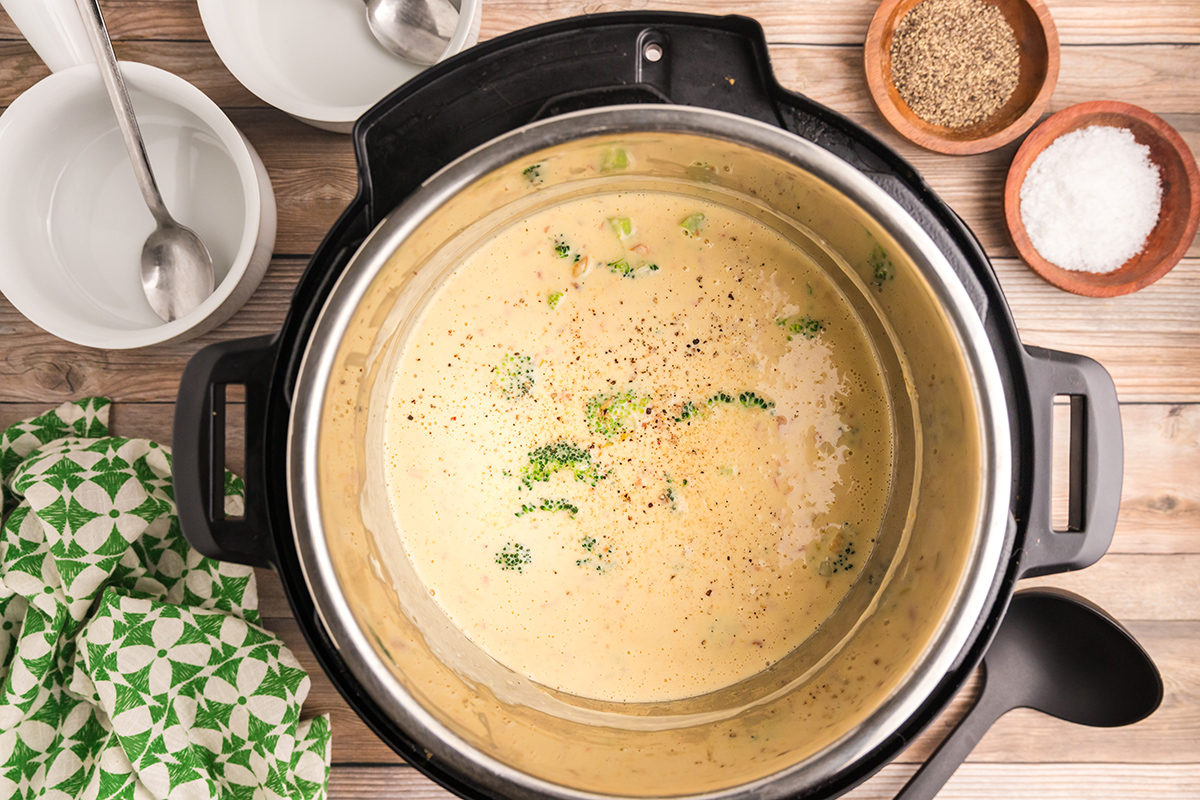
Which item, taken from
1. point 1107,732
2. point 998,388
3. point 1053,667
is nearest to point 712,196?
point 998,388

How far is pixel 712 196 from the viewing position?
0.82 meters

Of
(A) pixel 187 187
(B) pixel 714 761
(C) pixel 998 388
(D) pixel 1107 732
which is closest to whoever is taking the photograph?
(C) pixel 998 388

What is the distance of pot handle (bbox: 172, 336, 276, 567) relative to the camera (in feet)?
2.18

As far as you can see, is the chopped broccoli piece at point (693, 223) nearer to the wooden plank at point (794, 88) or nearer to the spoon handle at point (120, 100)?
the wooden plank at point (794, 88)

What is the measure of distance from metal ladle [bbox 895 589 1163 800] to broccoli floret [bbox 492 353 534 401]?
677mm

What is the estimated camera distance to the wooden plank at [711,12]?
89cm

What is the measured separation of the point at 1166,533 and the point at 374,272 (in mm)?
1031

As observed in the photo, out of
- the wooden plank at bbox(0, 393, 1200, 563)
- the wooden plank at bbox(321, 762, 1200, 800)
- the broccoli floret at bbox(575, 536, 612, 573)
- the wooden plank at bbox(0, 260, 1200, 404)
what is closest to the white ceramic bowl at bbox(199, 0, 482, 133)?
the wooden plank at bbox(0, 260, 1200, 404)

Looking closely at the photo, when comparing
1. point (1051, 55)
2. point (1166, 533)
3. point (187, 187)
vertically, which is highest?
point (1051, 55)

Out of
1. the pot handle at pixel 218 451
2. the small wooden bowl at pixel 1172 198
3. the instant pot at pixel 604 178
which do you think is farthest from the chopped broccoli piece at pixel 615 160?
the small wooden bowl at pixel 1172 198

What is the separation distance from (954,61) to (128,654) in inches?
46.5

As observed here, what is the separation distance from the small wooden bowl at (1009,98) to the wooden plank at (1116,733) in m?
0.67

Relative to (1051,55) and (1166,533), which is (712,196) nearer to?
(1051,55)

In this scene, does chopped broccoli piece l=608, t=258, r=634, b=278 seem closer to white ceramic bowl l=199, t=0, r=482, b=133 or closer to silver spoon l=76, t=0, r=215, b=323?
white ceramic bowl l=199, t=0, r=482, b=133
